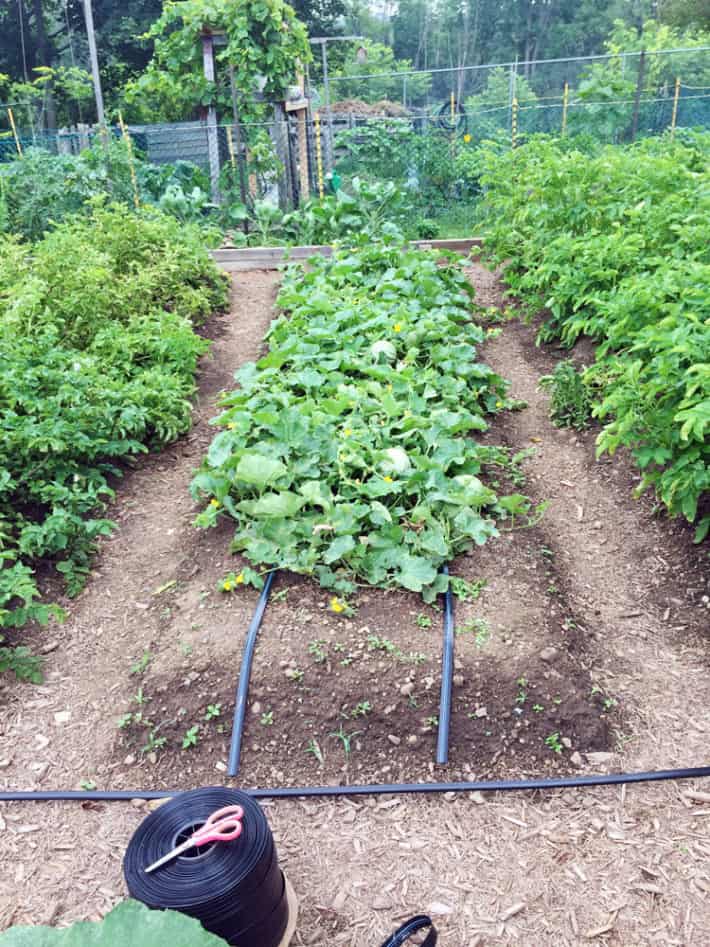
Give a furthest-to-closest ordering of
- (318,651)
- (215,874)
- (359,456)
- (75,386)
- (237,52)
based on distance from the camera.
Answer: (237,52)
(75,386)
(359,456)
(318,651)
(215,874)

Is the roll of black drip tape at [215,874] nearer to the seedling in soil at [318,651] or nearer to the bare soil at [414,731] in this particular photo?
the bare soil at [414,731]

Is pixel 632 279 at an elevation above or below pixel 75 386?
above

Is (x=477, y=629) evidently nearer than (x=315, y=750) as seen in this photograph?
No

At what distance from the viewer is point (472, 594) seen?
3.48 m

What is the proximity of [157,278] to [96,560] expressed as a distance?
11.0ft

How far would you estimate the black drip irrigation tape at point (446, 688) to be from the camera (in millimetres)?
2945

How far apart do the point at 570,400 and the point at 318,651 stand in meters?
2.91

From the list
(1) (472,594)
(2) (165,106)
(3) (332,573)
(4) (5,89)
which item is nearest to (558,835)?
(1) (472,594)

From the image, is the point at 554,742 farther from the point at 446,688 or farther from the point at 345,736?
the point at 345,736

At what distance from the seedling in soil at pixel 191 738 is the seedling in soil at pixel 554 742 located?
51.6 inches

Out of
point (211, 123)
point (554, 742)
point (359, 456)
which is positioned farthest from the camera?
point (211, 123)

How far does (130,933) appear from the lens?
1.29 metres

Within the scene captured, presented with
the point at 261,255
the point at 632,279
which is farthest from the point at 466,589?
the point at 261,255

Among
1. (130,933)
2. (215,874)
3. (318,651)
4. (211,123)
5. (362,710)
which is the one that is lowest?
(362,710)
